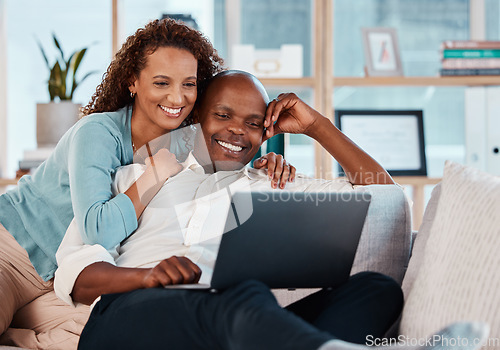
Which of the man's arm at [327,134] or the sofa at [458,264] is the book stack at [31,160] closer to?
the man's arm at [327,134]

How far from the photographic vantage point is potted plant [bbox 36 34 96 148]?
2.88 meters

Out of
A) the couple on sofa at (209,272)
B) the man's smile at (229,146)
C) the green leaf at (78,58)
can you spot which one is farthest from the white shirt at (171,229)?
the green leaf at (78,58)

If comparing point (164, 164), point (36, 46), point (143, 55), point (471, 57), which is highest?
point (36, 46)

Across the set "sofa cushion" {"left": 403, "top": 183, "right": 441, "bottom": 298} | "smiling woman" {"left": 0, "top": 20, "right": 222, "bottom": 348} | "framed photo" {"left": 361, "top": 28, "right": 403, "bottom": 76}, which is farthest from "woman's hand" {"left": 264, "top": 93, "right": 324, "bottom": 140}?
"framed photo" {"left": 361, "top": 28, "right": 403, "bottom": 76}

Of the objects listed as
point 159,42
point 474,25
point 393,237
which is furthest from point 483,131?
point 159,42

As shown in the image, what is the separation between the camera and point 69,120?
114 inches

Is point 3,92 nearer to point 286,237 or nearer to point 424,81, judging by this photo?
point 424,81

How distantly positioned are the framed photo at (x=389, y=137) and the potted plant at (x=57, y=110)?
1.48m

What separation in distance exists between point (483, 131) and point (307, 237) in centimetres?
239

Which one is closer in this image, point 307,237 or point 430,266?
point 307,237

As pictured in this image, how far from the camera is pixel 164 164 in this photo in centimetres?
145

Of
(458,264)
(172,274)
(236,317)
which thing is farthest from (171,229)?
(458,264)

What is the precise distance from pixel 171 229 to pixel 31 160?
5.75 feet

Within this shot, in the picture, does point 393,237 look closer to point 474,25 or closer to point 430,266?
point 430,266
